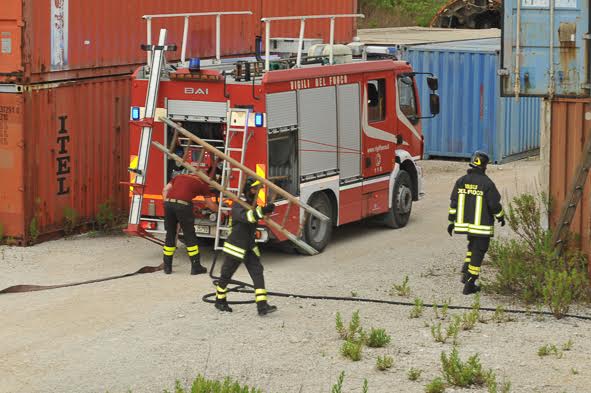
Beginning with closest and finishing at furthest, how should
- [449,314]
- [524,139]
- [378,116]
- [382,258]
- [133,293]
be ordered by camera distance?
[449,314] → [133,293] → [382,258] → [378,116] → [524,139]

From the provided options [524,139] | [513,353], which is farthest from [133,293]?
[524,139]

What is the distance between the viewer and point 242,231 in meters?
13.5

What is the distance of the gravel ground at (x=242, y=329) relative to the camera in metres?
11.2

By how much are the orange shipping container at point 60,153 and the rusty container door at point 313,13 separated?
177 inches

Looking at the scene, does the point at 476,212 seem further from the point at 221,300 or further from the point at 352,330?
the point at 221,300

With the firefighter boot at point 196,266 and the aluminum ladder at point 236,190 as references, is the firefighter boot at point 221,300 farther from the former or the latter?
the firefighter boot at point 196,266

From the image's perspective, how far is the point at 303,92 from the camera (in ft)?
54.6

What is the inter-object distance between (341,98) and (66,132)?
13.3ft

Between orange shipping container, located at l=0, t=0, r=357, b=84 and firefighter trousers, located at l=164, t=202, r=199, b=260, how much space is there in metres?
3.20

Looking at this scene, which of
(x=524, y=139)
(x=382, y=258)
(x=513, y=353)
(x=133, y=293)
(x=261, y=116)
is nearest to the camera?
(x=513, y=353)

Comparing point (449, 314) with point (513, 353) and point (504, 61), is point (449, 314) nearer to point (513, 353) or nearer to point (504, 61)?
point (513, 353)

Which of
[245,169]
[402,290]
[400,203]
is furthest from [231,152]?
[400,203]

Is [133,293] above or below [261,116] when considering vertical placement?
below

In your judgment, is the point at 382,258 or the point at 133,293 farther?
the point at 382,258
